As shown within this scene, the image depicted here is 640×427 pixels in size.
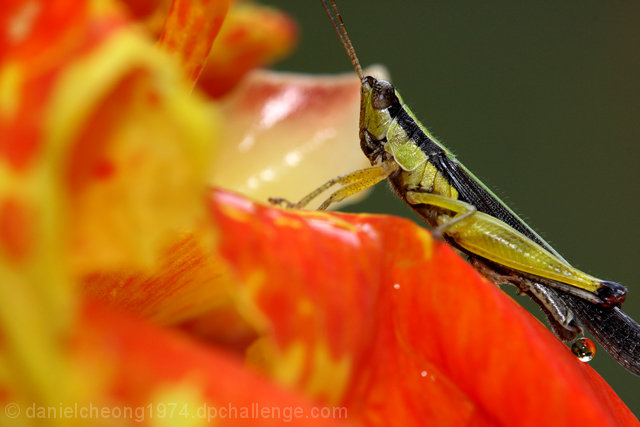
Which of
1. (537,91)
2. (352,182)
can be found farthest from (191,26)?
(537,91)

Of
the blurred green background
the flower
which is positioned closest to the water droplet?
the flower

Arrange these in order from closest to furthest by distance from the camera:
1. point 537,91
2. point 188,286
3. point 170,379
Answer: point 170,379 < point 188,286 < point 537,91

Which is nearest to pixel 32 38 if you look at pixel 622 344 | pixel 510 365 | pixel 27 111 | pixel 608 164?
pixel 27 111

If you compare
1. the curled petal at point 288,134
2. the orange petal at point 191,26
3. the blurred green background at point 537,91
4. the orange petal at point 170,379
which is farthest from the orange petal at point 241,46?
the blurred green background at point 537,91

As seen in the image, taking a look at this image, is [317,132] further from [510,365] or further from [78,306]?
[78,306]

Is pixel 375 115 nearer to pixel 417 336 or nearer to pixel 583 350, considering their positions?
pixel 583 350

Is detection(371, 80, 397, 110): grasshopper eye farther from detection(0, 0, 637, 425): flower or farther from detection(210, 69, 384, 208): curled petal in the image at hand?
detection(0, 0, 637, 425): flower
